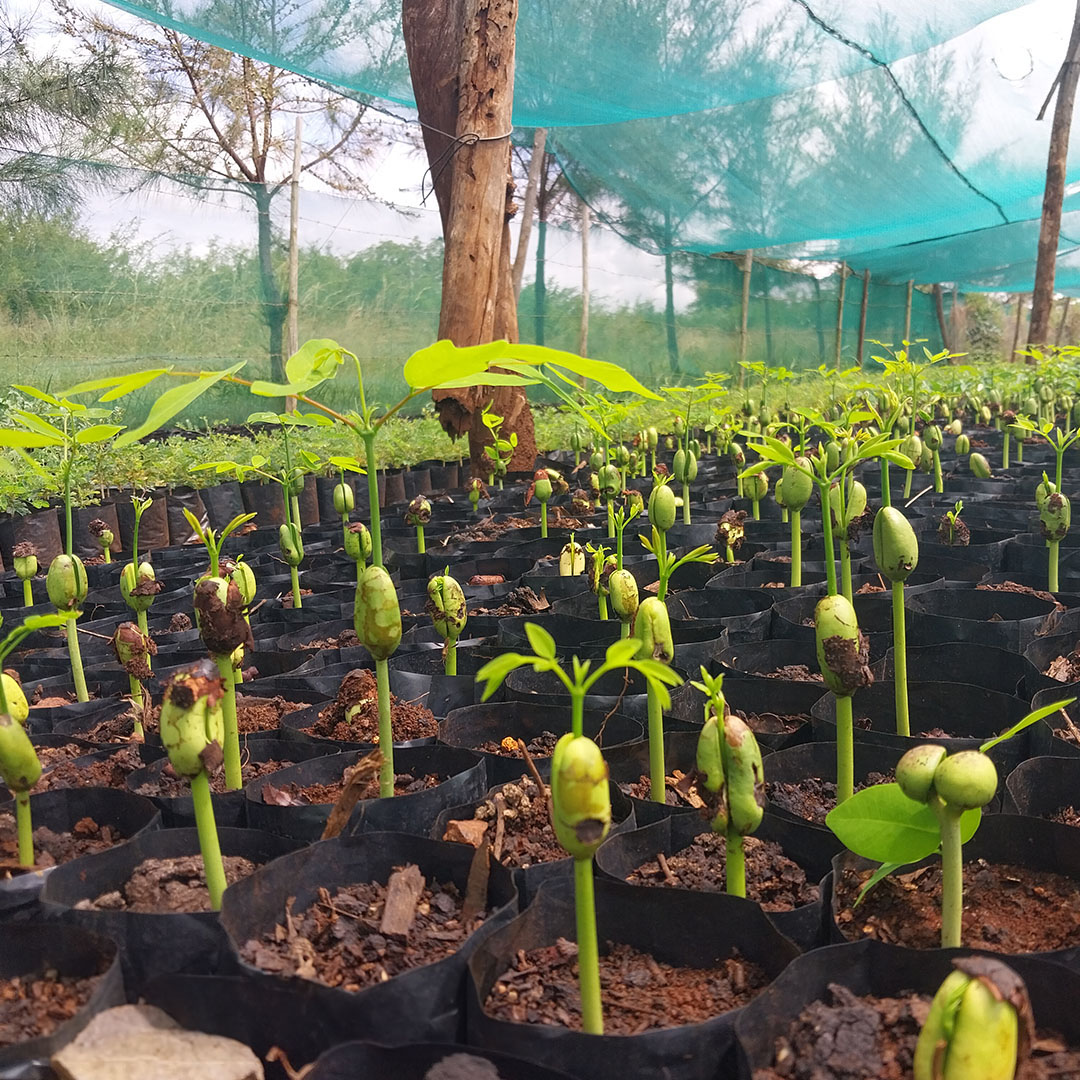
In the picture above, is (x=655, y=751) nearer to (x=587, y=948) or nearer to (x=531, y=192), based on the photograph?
(x=587, y=948)

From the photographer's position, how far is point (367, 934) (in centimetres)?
120

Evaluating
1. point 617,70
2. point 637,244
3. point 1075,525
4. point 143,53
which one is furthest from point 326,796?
point 637,244

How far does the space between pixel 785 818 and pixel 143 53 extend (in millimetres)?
12228

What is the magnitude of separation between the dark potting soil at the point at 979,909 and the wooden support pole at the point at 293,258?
29.0 ft

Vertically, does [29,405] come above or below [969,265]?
below

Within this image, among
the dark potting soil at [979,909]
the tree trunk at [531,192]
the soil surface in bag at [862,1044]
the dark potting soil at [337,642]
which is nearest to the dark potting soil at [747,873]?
the dark potting soil at [979,909]

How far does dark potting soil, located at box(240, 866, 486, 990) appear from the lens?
3.71 feet

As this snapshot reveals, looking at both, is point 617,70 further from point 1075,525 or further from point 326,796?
point 326,796

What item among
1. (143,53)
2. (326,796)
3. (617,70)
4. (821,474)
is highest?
(143,53)

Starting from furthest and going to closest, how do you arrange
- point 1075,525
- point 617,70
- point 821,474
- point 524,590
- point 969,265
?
1. point 969,265
2. point 617,70
3. point 1075,525
4. point 524,590
5. point 821,474

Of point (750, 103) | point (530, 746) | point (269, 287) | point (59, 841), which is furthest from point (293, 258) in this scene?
point (59, 841)

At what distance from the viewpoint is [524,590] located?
2994 mm

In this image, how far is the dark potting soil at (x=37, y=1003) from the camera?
102 centimetres

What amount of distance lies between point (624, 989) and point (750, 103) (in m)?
9.18
